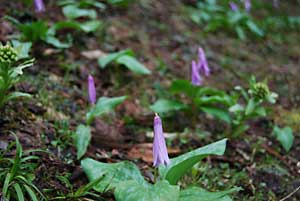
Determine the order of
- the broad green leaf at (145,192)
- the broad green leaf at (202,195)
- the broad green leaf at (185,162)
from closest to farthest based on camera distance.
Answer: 1. the broad green leaf at (145,192)
2. the broad green leaf at (202,195)
3. the broad green leaf at (185,162)

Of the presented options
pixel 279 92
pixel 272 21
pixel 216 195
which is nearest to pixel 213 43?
pixel 279 92

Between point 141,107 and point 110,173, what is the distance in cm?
146

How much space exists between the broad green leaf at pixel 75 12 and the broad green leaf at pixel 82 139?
1844 mm

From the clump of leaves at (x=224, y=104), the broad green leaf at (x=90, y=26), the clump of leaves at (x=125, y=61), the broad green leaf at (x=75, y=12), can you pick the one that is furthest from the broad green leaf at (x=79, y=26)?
the clump of leaves at (x=224, y=104)

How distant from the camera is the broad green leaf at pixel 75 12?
178 inches

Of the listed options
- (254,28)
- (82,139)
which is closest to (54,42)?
(82,139)

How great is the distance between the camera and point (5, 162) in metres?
2.50

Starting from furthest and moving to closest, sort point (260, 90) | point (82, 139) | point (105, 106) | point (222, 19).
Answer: point (222, 19) → point (260, 90) → point (105, 106) → point (82, 139)

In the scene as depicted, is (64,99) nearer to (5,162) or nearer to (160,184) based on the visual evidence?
(5,162)

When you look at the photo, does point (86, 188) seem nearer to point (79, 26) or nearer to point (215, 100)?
point (215, 100)

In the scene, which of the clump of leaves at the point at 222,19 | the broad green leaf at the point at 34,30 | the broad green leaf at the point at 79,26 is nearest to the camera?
the broad green leaf at the point at 34,30

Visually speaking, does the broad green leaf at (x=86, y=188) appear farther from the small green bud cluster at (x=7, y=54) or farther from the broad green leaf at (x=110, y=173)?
the small green bud cluster at (x=7, y=54)

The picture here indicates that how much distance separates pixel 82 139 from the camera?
2.95 m

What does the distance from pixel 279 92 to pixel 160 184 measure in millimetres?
2953
